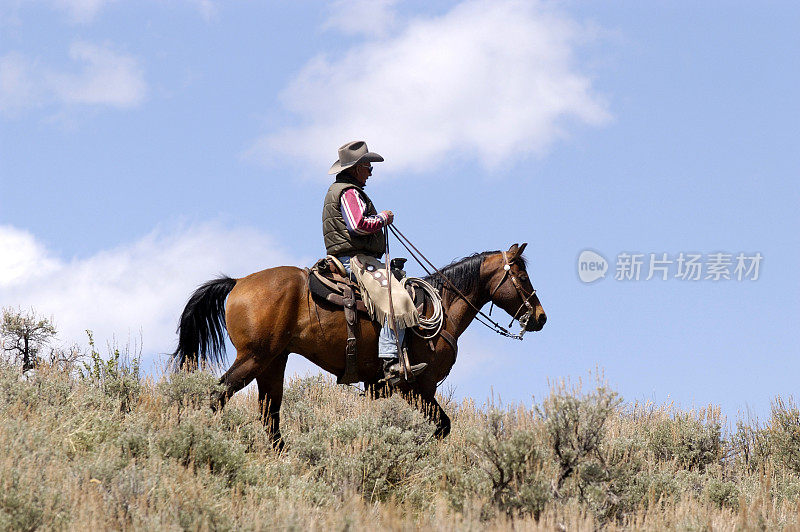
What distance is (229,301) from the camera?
9.56 metres

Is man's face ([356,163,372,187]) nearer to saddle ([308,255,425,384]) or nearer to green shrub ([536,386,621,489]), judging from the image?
saddle ([308,255,425,384])

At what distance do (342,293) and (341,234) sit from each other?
31.6 inches

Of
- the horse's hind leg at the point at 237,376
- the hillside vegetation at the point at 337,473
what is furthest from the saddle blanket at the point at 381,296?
the horse's hind leg at the point at 237,376

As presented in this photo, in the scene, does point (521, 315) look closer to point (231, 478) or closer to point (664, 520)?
point (664, 520)

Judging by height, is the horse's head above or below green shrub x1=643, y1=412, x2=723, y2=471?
above

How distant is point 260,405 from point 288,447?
646 mm

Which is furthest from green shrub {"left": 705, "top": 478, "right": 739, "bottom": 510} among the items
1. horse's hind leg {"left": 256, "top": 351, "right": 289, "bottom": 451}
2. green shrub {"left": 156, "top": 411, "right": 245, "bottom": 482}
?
green shrub {"left": 156, "top": 411, "right": 245, "bottom": 482}

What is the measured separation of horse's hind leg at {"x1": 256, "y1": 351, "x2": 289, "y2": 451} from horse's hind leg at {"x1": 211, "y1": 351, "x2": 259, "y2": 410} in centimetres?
49

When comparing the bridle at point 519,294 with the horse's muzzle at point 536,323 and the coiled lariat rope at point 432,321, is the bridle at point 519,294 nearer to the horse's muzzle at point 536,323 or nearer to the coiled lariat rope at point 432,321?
the horse's muzzle at point 536,323

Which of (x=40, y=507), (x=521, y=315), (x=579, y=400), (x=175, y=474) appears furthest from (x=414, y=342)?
(x=40, y=507)

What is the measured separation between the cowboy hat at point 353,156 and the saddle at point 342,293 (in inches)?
48.0

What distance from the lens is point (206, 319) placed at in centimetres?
1023

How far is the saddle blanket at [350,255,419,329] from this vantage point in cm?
947

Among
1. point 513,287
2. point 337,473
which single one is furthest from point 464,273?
point 337,473
